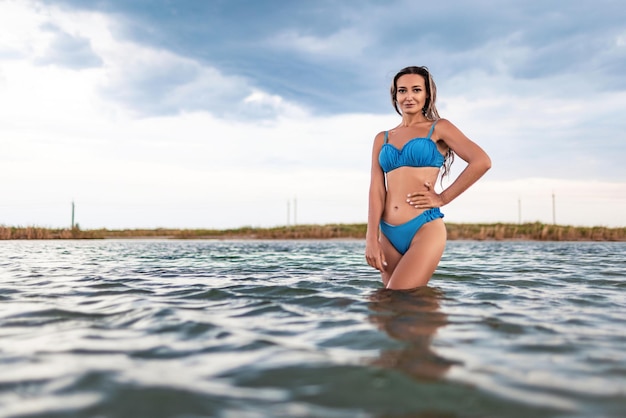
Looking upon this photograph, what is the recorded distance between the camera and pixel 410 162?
17.3 ft

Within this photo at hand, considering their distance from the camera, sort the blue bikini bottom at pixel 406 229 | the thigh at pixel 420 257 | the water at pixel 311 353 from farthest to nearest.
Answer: the blue bikini bottom at pixel 406 229
the thigh at pixel 420 257
the water at pixel 311 353

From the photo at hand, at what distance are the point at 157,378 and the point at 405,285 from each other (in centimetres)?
320

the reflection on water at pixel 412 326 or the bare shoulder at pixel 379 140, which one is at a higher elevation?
the bare shoulder at pixel 379 140

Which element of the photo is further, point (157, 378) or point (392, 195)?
point (392, 195)

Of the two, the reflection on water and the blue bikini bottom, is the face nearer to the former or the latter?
the blue bikini bottom

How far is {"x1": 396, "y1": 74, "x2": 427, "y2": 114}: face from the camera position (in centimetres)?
537

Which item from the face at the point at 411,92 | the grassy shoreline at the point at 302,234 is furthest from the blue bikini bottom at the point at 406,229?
the grassy shoreline at the point at 302,234

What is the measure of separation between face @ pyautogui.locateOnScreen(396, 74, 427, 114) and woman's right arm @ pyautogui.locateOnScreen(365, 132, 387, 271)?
42cm

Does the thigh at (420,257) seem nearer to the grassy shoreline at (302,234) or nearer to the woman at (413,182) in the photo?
the woman at (413,182)

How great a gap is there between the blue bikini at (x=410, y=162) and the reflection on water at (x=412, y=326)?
0.55 meters

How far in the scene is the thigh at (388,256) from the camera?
17.9 ft

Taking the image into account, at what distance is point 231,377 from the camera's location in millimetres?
2492

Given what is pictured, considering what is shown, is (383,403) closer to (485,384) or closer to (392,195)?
(485,384)

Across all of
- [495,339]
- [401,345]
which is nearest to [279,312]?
[401,345]
